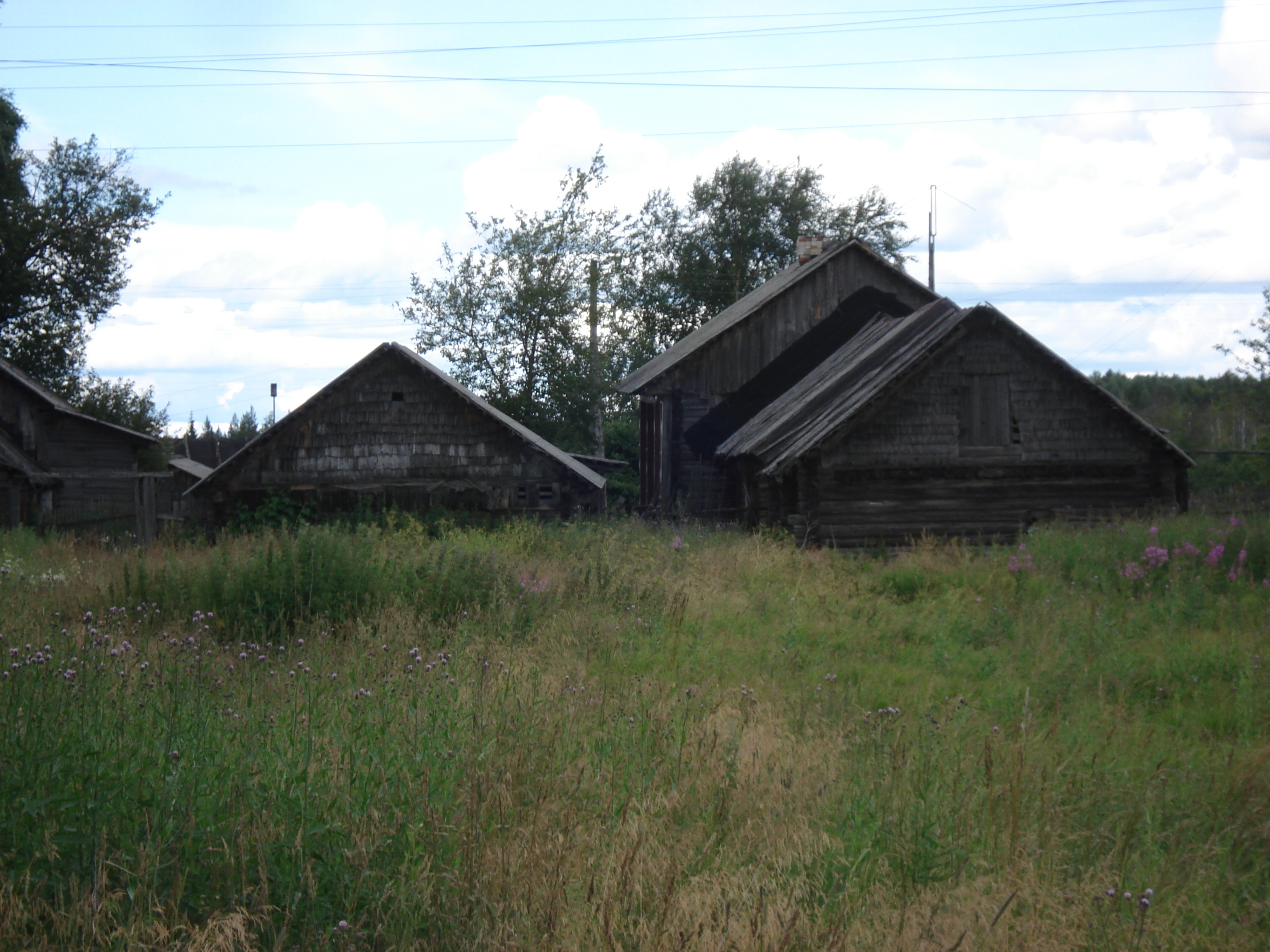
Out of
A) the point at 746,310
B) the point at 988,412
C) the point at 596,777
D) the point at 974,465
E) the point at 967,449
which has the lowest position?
the point at 596,777

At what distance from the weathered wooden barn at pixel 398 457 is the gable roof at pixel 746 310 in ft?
19.0

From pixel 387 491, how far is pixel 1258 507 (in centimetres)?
1805

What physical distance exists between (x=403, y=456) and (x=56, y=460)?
1525 centimetres

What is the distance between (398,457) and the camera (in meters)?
20.2

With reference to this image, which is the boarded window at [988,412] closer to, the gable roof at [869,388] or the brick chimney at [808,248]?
the gable roof at [869,388]

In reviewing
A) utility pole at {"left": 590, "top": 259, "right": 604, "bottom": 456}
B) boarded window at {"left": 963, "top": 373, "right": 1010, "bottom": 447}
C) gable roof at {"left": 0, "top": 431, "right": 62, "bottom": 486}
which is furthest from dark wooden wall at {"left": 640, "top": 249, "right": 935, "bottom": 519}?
gable roof at {"left": 0, "top": 431, "right": 62, "bottom": 486}

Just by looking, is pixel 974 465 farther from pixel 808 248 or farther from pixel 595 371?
pixel 595 371

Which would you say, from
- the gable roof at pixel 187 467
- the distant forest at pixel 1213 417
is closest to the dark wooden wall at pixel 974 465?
the distant forest at pixel 1213 417

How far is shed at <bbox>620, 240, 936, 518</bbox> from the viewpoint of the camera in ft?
85.5

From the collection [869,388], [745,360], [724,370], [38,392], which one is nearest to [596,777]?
[869,388]

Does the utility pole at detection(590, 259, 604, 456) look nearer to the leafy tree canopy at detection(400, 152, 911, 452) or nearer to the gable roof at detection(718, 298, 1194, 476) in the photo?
the leafy tree canopy at detection(400, 152, 911, 452)

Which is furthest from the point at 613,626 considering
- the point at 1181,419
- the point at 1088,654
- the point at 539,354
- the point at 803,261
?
the point at 1181,419

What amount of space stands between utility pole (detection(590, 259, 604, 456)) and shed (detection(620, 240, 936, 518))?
1203cm

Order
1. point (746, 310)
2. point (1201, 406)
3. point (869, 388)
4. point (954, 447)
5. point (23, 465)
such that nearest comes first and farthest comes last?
1. point (869, 388)
2. point (954, 447)
3. point (23, 465)
4. point (746, 310)
5. point (1201, 406)
